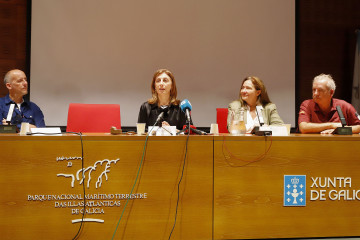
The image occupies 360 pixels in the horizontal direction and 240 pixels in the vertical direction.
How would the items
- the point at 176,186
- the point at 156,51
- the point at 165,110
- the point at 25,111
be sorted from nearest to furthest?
the point at 176,186 → the point at 165,110 → the point at 25,111 → the point at 156,51

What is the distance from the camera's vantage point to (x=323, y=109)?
3.03m

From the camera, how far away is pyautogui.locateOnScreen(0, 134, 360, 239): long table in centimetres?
179

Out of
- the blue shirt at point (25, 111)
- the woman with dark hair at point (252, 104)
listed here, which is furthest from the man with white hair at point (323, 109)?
the blue shirt at point (25, 111)

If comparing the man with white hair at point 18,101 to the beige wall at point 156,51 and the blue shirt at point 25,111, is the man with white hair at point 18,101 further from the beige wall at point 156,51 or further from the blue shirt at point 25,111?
the beige wall at point 156,51

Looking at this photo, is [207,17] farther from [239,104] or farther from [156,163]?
[156,163]

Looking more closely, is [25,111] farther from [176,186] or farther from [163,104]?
[176,186]

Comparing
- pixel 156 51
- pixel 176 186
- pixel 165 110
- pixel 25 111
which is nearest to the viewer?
pixel 176 186

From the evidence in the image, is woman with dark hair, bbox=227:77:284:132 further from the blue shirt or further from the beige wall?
the blue shirt

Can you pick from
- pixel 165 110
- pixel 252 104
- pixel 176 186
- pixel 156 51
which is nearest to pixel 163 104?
pixel 165 110

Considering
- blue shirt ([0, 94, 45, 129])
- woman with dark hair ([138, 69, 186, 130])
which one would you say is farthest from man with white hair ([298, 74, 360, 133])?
blue shirt ([0, 94, 45, 129])

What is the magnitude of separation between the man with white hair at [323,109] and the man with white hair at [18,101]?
2485 millimetres

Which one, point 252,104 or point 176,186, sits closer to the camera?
point 176,186

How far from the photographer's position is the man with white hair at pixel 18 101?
3.13 meters

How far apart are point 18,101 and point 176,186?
7.02ft
